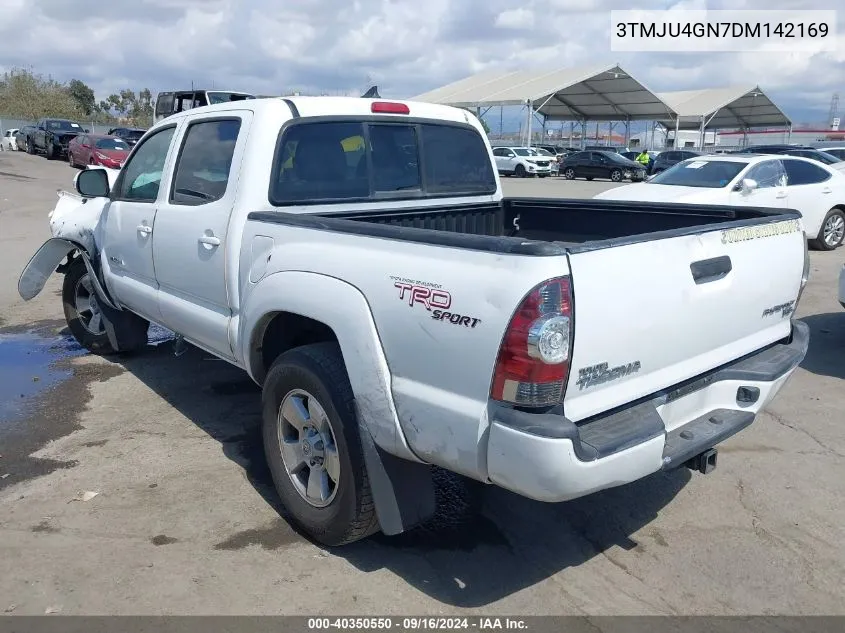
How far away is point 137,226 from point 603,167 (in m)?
32.4

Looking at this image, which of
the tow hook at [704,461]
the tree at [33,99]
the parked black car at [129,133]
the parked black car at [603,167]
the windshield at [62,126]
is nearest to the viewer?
the tow hook at [704,461]

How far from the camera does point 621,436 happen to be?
8.73 ft

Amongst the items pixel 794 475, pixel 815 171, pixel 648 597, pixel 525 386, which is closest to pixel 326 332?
pixel 525 386

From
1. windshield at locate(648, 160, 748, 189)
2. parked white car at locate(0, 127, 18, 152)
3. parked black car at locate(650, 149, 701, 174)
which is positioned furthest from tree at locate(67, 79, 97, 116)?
windshield at locate(648, 160, 748, 189)

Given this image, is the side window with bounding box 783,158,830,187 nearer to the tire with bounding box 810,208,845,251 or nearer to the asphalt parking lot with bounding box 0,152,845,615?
the tire with bounding box 810,208,845,251

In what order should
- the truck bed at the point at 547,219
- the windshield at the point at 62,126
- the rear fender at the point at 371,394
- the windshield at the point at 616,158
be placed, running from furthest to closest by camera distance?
the windshield at the point at 616,158
the windshield at the point at 62,126
the truck bed at the point at 547,219
the rear fender at the point at 371,394

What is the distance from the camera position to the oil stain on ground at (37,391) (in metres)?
4.47

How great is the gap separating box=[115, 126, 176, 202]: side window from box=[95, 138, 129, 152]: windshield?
72.8 feet

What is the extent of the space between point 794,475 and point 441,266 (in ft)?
9.44

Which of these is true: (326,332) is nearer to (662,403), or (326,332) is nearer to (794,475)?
(662,403)

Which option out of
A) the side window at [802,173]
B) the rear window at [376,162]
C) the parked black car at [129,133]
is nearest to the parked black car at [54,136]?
the parked black car at [129,133]

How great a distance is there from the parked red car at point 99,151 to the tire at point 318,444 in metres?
22.9

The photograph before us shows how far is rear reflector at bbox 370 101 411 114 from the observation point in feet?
14.6

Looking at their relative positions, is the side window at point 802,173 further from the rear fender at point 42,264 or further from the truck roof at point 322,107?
the rear fender at point 42,264
